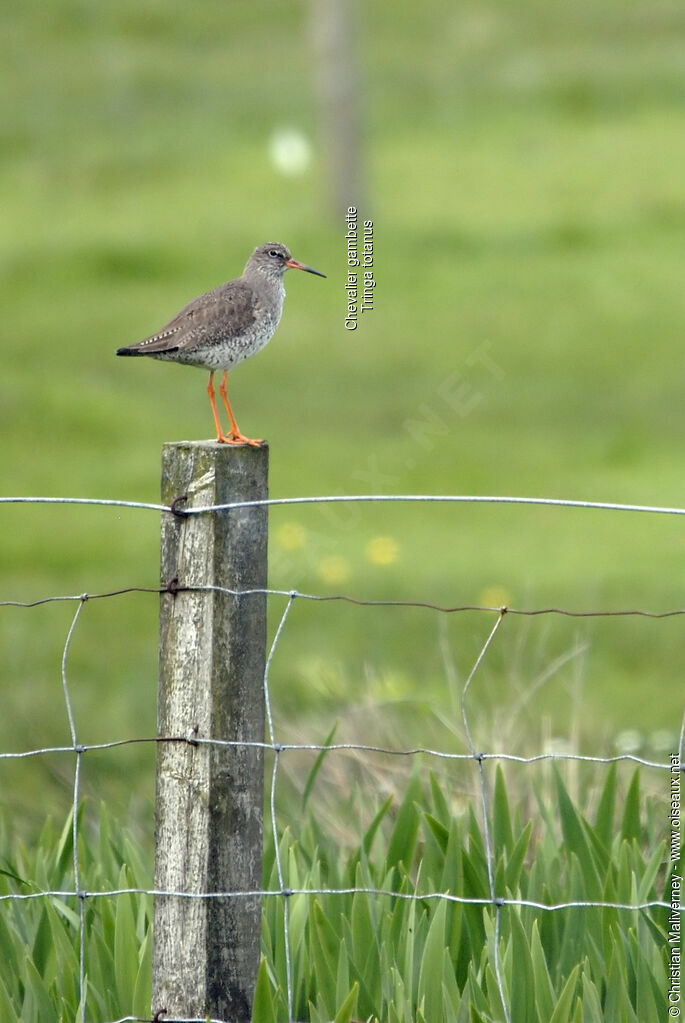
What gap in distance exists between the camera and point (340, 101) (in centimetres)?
1647

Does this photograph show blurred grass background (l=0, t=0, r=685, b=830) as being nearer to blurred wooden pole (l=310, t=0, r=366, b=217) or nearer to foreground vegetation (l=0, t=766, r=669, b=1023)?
blurred wooden pole (l=310, t=0, r=366, b=217)

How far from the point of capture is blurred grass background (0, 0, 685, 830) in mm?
8086

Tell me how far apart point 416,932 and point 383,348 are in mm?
12082

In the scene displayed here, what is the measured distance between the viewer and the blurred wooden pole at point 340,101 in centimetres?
1589

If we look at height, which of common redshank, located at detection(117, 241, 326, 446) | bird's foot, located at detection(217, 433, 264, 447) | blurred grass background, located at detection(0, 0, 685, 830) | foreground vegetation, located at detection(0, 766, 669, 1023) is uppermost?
blurred grass background, located at detection(0, 0, 685, 830)

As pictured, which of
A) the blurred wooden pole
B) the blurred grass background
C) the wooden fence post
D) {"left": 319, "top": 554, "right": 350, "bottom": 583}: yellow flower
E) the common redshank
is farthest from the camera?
the blurred wooden pole

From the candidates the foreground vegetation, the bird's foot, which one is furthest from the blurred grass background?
the bird's foot

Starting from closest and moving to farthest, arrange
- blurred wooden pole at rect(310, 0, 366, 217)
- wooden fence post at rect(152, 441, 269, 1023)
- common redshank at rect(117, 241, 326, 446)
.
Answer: wooden fence post at rect(152, 441, 269, 1023) < common redshank at rect(117, 241, 326, 446) < blurred wooden pole at rect(310, 0, 366, 217)

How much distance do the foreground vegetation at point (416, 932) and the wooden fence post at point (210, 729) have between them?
0.13 m

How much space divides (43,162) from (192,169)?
6.95 feet

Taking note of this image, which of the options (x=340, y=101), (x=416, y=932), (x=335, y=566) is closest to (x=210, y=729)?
(x=416, y=932)

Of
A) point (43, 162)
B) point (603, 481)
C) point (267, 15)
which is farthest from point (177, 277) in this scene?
point (267, 15)

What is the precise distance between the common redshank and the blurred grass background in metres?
→ 1.60

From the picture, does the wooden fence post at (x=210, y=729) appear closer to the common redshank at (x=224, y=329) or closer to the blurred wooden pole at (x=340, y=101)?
the common redshank at (x=224, y=329)
